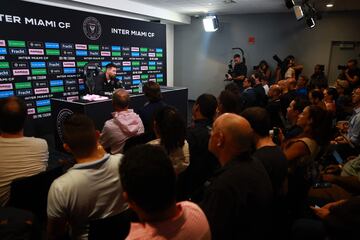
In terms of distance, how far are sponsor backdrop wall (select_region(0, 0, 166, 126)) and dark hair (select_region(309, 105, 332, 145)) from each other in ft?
16.1

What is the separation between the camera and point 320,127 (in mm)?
2076

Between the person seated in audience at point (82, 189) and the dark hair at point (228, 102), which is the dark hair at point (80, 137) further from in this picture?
the dark hair at point (228, 102)

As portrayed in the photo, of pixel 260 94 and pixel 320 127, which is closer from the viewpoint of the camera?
pixel 320 127

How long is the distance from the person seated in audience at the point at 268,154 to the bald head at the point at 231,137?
0.31 meters

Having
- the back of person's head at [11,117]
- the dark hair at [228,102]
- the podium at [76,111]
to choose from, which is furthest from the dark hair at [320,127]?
the podium at [76,111]

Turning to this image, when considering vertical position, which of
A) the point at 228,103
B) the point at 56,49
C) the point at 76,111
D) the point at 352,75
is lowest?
the point at 76,111

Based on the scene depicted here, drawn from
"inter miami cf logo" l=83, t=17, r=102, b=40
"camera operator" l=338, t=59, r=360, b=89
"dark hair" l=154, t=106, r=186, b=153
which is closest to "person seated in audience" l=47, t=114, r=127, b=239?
"dark hair" l=154, t=106, r=186, b=153

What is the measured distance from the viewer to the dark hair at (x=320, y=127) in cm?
207

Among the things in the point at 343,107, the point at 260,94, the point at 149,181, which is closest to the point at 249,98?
the point at 260,94

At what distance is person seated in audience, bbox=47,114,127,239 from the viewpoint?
1.27 meters

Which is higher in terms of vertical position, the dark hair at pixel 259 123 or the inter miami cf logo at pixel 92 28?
the inter miami cf logo at pixel 92 28

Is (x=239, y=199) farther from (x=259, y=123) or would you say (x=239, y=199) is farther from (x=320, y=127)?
(x=320, y=127)

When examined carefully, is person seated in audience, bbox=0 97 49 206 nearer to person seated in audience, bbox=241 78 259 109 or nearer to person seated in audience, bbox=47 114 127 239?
person seated in audience, bbox=47 114 127 239

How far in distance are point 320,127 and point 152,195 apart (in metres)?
1.78
